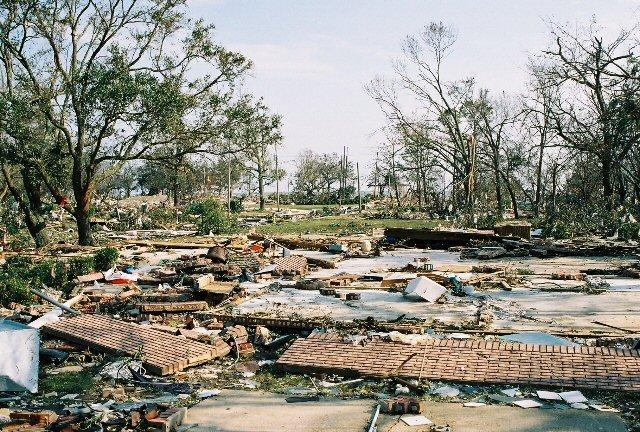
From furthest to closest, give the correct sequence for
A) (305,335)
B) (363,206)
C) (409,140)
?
(363,206) → (409,140) → (305,335)

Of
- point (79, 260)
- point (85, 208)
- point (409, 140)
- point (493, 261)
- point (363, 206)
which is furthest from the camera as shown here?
point (363, 206)

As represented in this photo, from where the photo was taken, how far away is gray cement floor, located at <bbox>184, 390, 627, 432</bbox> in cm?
470

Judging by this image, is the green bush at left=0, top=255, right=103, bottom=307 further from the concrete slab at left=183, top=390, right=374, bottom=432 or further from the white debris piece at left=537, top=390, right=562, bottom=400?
the white debris piece at left=537, top=390, right=562, bottom=400

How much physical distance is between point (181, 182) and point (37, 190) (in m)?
26.7

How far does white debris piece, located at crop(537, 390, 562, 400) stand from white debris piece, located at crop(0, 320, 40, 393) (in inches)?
183

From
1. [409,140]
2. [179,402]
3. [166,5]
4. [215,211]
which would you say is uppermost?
[166,5]

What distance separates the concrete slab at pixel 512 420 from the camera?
4.65 meters

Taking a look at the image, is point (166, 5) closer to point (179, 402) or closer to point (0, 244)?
point (0, 244)

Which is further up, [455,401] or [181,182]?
[181,182]

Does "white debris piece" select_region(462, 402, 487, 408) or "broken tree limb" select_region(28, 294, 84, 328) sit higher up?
"broken tree limb" select_region(28, 294, 84, 328)

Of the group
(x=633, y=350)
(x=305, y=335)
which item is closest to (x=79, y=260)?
(x=305, y=335)

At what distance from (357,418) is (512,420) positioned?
48.2 inches

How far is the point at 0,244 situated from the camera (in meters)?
→ 19.0

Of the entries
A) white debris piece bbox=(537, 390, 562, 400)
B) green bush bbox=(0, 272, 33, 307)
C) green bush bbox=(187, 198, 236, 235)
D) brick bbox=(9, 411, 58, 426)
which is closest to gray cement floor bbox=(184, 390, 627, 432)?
white debris piece bbox=(537, 390, 562, 400)
